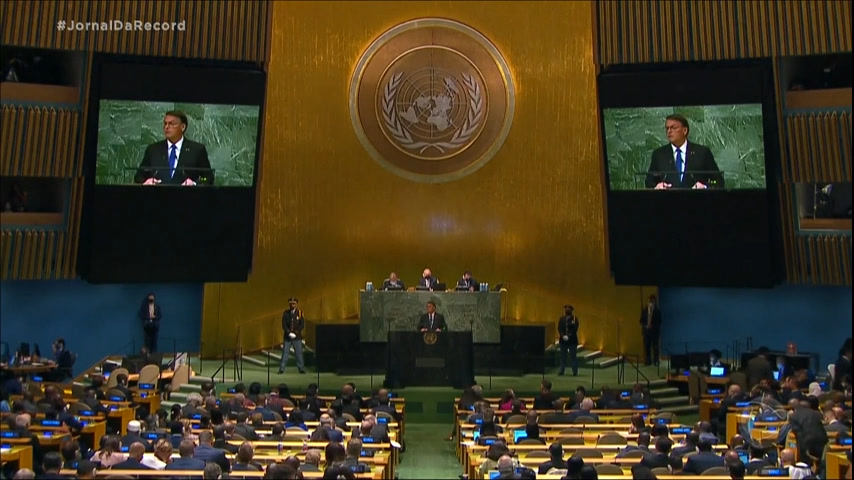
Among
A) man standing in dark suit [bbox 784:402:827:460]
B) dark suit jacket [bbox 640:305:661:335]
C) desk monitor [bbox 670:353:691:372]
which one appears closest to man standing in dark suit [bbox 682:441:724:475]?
man standing in dark suit [bbox 784:402:827:460]

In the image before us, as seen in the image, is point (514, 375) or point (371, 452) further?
point (514, 375)

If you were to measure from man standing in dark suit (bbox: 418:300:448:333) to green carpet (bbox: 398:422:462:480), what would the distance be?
1.70 m

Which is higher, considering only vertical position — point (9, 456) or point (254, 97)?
point (254, 97)

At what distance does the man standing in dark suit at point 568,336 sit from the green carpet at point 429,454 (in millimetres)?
3314

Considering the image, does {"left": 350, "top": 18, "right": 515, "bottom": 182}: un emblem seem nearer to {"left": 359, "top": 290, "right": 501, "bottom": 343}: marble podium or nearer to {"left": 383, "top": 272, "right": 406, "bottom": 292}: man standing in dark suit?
{"left": 383, "top": 272, "right": 406, "bottom": 292}: man standing in dark suit

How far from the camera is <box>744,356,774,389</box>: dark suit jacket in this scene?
1698 centimetres

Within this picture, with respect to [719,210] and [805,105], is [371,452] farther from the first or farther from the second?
[805,105]

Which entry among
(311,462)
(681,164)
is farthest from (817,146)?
(311,462)

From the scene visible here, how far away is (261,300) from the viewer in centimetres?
2167

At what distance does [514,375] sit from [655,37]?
6624 mm

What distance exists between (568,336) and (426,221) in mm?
4560

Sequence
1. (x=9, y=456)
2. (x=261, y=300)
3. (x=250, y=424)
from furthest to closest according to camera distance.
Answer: (x=261, y=300), (x=250, y=424), (x=9, y=456)

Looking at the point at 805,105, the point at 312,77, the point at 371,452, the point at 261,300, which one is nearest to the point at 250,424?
the point at 371,452

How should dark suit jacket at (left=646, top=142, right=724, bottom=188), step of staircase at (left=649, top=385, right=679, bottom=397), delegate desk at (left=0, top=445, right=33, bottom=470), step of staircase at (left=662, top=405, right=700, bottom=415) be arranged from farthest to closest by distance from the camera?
1. dark suit jacket at (left=646, top=142, right=724, bottom=188)
2. step of staircase at (left=649, top=385, right=679, bottom=397)
3. step of staircase at (left=662, top=405, right=700, bottom=415)
4. delegate desk at (left=0, top=445, right=33, bottom=470)
